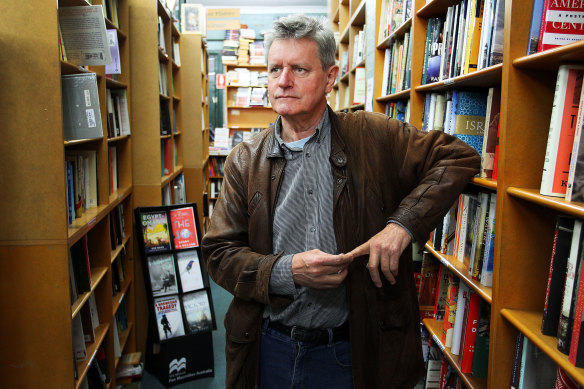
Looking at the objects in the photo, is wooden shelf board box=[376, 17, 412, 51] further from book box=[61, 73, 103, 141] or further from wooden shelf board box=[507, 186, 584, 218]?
book box=[61, 73, 103, 141]

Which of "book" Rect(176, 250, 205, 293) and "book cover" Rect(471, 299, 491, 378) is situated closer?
"book cover" Rect(471, 299, 491, 378)

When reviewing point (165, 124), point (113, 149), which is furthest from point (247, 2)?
point (113, 149)

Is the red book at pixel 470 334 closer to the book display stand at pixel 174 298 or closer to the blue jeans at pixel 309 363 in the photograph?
the blue jeans at pixel 309 363

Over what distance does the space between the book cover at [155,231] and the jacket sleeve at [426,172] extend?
2.16 m

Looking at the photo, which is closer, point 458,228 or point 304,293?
point 304,293

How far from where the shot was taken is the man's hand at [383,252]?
1243mm

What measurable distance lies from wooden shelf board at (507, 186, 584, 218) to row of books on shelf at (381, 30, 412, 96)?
1328 millimetres

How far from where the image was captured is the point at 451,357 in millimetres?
1910

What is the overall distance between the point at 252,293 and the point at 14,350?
3.65 feet

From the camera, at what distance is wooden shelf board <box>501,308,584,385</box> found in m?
1.10

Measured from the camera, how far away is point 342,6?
510 cm

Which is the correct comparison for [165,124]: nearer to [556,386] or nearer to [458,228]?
[458,228]

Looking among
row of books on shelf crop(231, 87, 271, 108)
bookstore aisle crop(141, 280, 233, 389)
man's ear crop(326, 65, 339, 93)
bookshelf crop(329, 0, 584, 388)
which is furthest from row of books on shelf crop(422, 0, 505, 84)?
row of books on shelf crop(231, 87, 271, 108)

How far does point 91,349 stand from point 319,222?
1493mm
